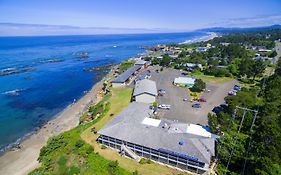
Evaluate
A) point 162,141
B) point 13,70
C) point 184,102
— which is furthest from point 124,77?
point 13,70

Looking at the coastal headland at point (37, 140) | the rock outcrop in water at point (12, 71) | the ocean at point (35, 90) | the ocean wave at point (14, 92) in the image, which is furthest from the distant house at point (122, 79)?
the rock outcrop in water at point (12, 71)

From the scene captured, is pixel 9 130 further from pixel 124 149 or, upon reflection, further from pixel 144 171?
pixel 144 171

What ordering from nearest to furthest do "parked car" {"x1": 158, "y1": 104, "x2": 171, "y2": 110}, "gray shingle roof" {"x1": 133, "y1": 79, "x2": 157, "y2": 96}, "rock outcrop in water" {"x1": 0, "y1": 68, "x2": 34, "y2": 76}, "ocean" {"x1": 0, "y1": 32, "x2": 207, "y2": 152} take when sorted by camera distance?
1. "parked car" {"x1": 158, "y1": 104, "x2": 171, "y2": 110}
2. "ocean" {"x1": 0, "y1": 32, "x2": 207, "y2": 152}
3. "gray shingle roof" {"x1": 133, "y1": 79, "x2": 157, "y2": 96}
4. "rock outcrop in water" {"x1": 0, "y1": 68, "x2": 34, "y2": 76}

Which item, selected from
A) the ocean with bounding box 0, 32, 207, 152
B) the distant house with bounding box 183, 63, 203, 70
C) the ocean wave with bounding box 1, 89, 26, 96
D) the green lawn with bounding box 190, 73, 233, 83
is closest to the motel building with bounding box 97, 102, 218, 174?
the ocean with bounding box 0, 32, 207, 152

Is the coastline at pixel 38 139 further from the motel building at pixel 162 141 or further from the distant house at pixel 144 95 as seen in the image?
the distant house at pixel 144 95

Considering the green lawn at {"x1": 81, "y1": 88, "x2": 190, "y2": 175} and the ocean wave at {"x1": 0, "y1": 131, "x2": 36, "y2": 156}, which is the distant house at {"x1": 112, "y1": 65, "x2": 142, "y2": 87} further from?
the ocean wave at {"x1": 0, "y1": 131, "x2": 36, "y2": 156}

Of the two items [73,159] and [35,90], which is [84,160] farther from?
[35,90]
